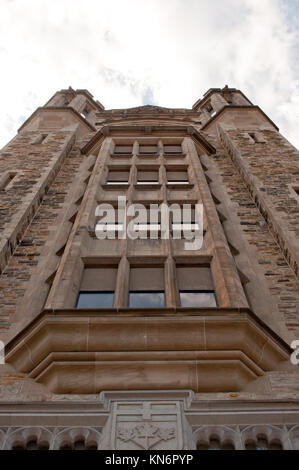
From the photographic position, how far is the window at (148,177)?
546 inches

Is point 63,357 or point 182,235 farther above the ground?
point 182,235

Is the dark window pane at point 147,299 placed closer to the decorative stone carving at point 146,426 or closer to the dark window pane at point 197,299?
the dark window pane at point 197,299

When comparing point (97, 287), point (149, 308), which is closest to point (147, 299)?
point (97, 287)

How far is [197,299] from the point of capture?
8258 millimetres

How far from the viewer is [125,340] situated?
6559 mm

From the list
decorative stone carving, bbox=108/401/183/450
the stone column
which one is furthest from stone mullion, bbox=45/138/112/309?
the stone column

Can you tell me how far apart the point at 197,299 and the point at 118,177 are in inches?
271

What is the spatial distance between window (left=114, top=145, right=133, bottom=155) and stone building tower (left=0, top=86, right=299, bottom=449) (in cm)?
63

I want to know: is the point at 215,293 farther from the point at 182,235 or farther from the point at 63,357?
the point at 63,357

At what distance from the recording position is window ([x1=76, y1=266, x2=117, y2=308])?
8125mm

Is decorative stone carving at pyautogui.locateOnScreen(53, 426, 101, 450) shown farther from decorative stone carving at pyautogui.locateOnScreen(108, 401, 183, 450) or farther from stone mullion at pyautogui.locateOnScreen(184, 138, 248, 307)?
stone mullion at pyautogui.locateOnScreen(184, 138, 248, 307)

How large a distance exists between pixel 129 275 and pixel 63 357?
2.74m

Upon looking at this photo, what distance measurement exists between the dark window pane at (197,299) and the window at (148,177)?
5.91 meters
